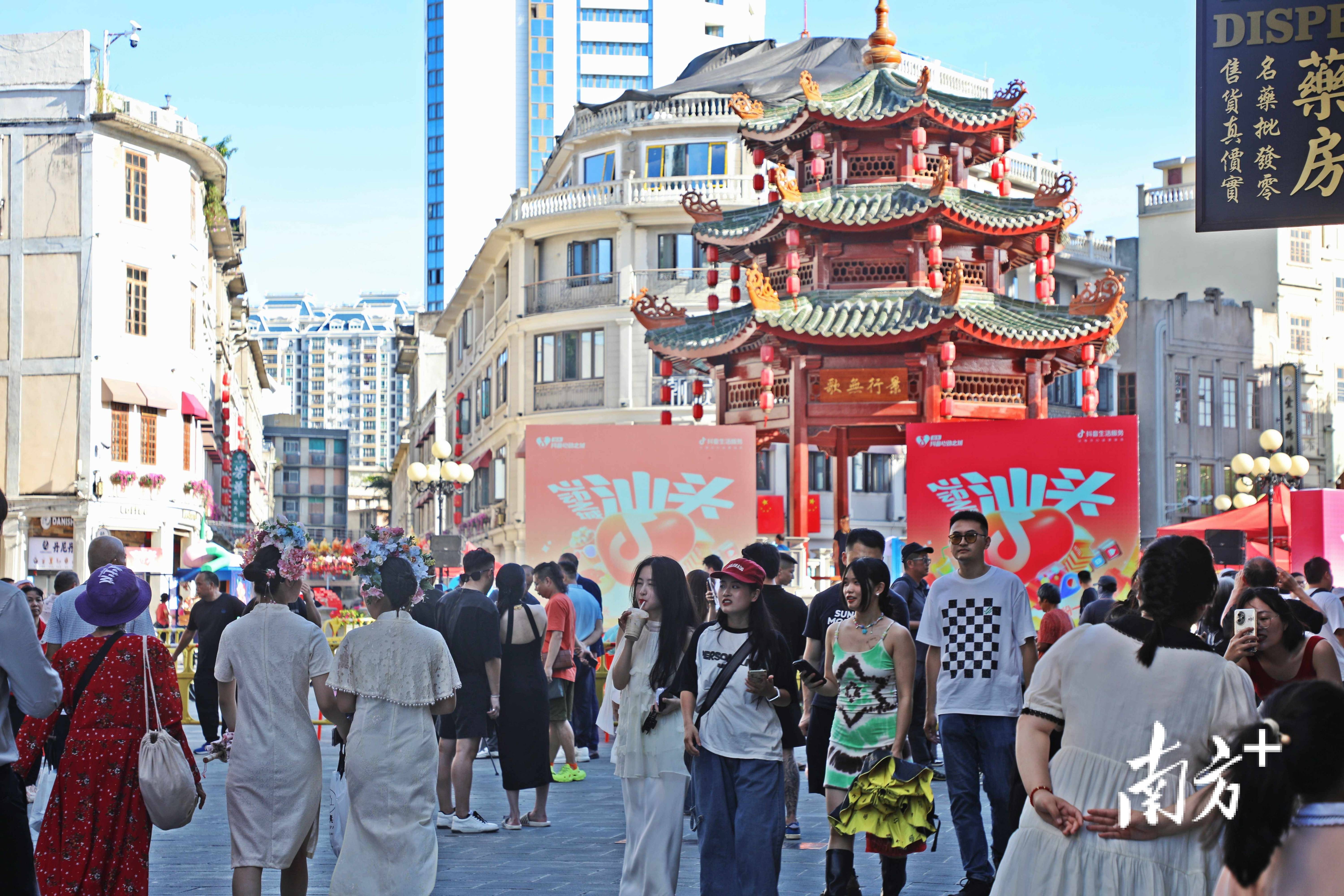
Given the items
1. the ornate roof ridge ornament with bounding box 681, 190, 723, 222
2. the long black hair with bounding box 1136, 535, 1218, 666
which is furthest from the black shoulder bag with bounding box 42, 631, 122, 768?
the ornate roof ridge ornament with bounding box 681, 190, 723, 222

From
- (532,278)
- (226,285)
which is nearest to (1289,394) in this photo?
(532,278)

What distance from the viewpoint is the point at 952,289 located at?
2053 centimetres

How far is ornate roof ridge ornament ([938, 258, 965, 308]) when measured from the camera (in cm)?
2045

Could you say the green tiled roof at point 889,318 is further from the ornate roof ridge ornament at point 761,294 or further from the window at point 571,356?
the window at point 571,356

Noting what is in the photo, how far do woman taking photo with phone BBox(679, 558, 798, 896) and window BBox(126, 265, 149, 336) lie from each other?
3479 centimetres

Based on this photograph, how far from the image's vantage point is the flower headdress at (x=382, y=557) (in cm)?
834

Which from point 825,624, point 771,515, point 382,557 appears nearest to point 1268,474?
point 771,515

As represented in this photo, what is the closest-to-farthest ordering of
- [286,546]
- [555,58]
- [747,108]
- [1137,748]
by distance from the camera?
[1137,748] → [286,546] → [747,108] → [555,58]

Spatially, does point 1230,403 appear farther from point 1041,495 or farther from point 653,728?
point 653,728

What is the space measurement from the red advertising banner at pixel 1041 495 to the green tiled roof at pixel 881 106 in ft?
18.9

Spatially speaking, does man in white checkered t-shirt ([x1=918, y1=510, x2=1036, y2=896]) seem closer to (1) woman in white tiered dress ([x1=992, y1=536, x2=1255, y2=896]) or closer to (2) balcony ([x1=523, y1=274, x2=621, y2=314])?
(1) woman in white tiered dress ([x1=992, y1=536, x2=1255, y2=896])

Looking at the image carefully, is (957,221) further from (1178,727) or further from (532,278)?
(532,278)

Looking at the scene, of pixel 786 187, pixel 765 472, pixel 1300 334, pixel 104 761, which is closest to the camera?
pixel 104 761

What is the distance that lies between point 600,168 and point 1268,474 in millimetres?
23042
